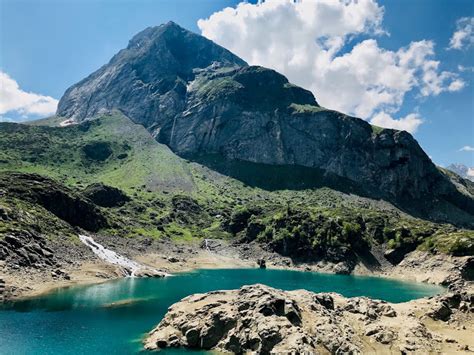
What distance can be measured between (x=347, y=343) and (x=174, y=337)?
28.5 metres

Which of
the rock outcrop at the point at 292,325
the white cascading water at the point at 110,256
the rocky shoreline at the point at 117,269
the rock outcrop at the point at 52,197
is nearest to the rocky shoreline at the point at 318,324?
the rock outcrop at the point at 292,325

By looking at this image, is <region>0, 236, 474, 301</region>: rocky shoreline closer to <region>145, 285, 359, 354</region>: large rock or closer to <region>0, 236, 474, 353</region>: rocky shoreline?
<region>0, 236, 474, 353</region>: rocky shoreline

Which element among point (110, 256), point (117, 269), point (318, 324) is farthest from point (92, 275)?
point (318, 324)

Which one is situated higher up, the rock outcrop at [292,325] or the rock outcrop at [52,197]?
the rock outcrop at [52,197]

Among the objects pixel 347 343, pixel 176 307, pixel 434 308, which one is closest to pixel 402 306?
pixel 434 308

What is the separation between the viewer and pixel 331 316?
7138 cm

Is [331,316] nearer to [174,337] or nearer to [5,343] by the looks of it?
[174,337]

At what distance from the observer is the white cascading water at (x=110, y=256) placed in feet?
524

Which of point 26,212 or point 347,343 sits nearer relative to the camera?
point 347,343

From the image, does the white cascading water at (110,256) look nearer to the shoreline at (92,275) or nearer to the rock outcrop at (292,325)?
the shoreline at (92,275)

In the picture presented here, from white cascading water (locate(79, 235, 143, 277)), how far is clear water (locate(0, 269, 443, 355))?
13.5 m

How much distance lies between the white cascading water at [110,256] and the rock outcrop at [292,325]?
8427 centimetres

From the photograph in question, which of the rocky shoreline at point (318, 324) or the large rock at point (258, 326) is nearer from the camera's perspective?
the large rock at point (258, 326)

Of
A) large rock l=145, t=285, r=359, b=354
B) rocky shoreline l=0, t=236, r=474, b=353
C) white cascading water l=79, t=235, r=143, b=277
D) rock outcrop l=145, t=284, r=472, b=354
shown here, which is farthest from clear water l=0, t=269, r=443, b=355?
white cascading water l=79, t=235, r=143, b=277
